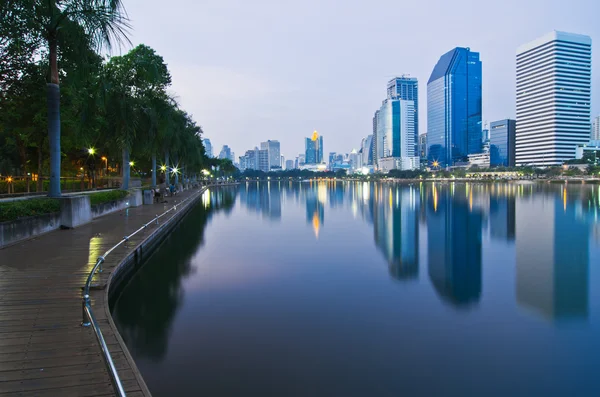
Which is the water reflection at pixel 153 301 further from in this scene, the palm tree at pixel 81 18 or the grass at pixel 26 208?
the palm tree at pixel 81 18

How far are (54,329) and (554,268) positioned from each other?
15.9 m

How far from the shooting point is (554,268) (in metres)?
15.3

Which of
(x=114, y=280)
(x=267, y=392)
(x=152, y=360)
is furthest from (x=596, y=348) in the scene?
(x=114, y=280)

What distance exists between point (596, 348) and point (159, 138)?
3244 centimetres

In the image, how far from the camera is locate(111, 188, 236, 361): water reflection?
29.5 ft

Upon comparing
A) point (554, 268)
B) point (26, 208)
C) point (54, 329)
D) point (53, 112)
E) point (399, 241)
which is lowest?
point (554, 268)

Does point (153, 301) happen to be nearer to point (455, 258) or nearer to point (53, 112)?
point (53, 112)

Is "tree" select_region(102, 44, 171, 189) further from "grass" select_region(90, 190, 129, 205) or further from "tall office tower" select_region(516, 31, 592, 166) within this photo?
"tall office tower" select_region(516, 31, 592, 166)

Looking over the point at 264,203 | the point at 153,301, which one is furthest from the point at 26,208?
the point at 264,203

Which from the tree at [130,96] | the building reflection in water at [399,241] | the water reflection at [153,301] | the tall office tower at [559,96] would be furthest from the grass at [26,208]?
the tall office tower at [559,96]

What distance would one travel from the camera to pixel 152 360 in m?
8.05

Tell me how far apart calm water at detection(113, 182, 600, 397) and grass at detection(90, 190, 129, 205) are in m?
6.19

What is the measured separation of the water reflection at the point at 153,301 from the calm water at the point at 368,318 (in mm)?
50

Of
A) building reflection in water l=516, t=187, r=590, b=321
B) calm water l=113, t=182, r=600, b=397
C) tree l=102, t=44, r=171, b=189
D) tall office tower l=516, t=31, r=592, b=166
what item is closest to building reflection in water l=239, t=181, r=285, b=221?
tree l=102, t=44, r=171, b=189
